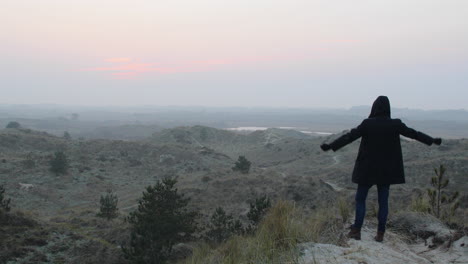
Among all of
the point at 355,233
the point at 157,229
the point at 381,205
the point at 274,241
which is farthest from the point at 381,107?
the point at 157,229

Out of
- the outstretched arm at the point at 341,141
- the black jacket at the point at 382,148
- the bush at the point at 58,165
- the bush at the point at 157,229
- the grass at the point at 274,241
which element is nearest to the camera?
the grass at the point at 274,241

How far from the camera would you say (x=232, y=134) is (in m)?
95.4

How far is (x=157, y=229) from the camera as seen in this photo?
1200cm

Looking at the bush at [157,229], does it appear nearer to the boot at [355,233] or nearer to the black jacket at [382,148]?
the boot at [355,233]

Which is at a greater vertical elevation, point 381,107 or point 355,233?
point 381,107

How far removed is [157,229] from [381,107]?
9.10m

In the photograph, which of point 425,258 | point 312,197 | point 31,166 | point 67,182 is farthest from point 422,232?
point 31,166

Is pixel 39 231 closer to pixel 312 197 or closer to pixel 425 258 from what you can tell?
pixel 425 258

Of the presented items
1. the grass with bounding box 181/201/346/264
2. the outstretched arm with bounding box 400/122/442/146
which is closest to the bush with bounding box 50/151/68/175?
the grass with bounding box 181/201/346/264

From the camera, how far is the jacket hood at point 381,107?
5.64m

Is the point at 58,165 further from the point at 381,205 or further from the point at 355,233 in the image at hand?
the point at 381,205

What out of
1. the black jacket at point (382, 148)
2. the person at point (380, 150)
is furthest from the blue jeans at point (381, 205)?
the black jacket at point (382, 148)

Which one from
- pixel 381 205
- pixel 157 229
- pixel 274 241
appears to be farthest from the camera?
pixel 157 229

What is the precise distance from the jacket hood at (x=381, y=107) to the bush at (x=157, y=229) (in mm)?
7816
